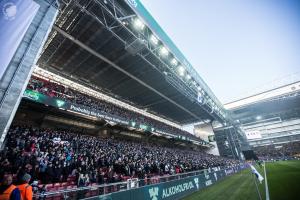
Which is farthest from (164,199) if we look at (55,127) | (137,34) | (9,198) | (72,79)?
(72,79)

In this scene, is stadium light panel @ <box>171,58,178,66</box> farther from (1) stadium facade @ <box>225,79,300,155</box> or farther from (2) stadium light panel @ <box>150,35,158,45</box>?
(1) stadium facade @ <box>225,79,300,155</box>

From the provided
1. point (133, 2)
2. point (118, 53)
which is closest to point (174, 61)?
point (118, 53)

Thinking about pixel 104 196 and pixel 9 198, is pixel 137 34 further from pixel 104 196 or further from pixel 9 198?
pixel 9 198

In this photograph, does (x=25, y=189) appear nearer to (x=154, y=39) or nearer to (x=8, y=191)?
(x=8, y=191)

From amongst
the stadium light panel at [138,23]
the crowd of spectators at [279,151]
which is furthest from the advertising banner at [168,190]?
the crowd of spectators at [279,151]

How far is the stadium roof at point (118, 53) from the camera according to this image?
9.74m

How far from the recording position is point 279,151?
141 ft

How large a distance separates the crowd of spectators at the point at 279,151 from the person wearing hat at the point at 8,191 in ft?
171

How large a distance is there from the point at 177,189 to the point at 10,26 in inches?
353

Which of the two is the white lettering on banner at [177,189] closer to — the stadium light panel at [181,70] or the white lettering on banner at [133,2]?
the stadium light panel at [181,70]

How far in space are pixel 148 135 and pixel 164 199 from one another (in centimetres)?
1677

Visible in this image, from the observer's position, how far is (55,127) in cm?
1331

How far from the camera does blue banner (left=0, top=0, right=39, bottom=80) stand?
347 cm

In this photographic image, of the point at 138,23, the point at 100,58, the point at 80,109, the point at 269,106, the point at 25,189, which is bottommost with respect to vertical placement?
the point at 25,189
